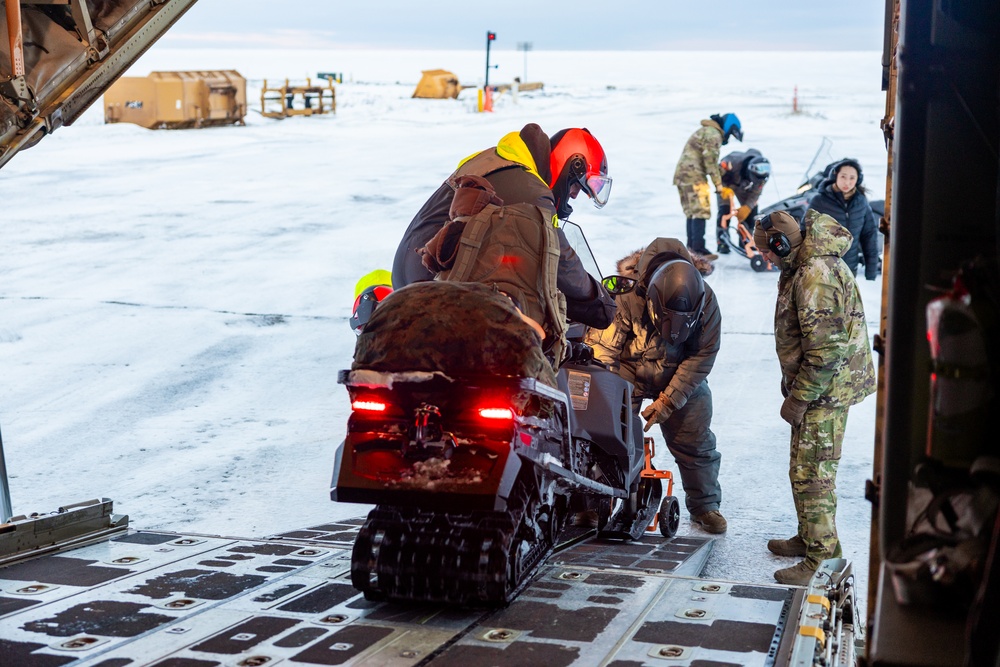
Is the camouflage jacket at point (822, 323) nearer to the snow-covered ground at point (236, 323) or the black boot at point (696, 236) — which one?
the snow-covered ground at point (236, 323)

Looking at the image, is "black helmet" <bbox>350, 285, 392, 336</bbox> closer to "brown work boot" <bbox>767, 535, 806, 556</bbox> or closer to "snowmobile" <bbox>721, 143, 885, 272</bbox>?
"brown work boot" <bbox>767, 535, 806, 556</bbox>

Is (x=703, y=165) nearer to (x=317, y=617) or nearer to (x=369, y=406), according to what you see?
(x=369, y=406)

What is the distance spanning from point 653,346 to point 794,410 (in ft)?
3.26

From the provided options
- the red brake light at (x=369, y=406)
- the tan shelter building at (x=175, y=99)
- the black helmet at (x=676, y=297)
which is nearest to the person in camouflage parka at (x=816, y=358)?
the black helmet at (x=676, y=297)

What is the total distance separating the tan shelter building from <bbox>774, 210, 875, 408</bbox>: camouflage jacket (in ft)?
90.9

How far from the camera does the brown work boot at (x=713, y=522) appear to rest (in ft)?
21.4

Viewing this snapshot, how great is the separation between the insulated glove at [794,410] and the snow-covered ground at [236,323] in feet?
2.79

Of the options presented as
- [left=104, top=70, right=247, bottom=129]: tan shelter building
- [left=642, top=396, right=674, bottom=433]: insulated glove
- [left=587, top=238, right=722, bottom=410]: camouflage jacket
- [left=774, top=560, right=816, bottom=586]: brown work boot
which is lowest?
[left=774, top=560, right=816, bottom=586]: brown work boot

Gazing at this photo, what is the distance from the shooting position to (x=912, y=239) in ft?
7.54

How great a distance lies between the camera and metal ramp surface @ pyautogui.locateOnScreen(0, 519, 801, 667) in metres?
3.48

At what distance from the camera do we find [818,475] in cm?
580

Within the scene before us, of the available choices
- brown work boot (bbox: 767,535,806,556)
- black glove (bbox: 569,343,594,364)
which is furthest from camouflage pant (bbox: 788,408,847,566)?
black glove (bbox: 569,343,594,364)

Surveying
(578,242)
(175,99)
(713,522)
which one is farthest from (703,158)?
(175,99)

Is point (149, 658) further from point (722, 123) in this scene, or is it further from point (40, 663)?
point (722, 123)
